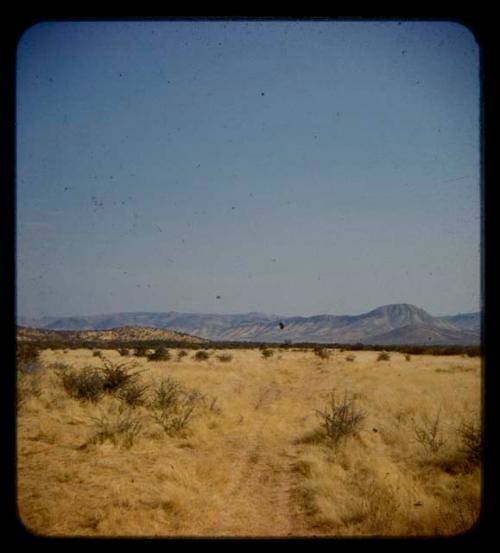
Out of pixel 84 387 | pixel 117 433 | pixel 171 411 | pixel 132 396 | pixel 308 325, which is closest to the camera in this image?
pixel 117 433

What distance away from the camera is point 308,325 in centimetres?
14925

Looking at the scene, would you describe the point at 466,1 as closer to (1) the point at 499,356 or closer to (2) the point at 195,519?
(1) the point at 499,356

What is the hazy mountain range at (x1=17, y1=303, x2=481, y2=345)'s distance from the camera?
113 metres

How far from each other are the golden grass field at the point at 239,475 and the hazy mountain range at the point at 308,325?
92.3 m

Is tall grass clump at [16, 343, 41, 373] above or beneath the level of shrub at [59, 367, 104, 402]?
above

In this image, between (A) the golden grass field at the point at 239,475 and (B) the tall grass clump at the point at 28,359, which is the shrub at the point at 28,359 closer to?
(B) the tall grass clump at the point at 28,359

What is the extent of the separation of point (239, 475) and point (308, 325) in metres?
144

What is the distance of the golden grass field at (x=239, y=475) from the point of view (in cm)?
507

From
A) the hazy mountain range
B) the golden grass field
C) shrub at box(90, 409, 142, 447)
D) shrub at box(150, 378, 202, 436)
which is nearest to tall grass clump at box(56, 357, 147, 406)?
the golden grass field

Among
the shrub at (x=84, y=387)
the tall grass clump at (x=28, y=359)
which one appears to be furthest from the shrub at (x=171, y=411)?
the tall grass clump at (x=28, y=359)

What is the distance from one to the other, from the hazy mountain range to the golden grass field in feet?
303

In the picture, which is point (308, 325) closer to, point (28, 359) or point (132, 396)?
point (28, 359)

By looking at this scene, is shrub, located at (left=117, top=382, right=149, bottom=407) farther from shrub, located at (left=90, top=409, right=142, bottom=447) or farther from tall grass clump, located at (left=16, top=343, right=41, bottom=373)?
tall grass clump, located at (left=16, top=343, right=41, bottom=373)

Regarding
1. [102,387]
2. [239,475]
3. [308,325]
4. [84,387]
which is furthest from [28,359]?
[308,325]
